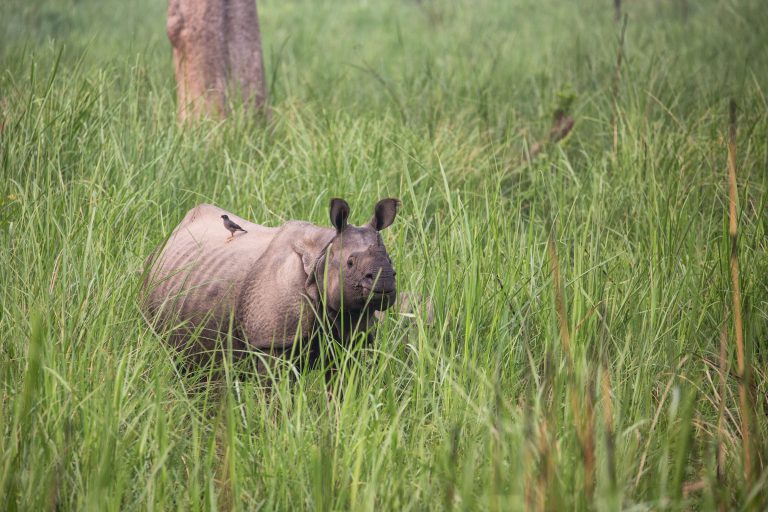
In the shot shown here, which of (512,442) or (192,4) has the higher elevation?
(192,4)

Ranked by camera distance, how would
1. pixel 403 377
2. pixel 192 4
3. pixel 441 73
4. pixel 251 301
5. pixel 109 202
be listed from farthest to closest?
pixel 441 73, pixel 192 4, pixel 109 202, pixel 251 301, pixel 403 377

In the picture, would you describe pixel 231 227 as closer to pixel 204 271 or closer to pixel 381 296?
pixel 204 271

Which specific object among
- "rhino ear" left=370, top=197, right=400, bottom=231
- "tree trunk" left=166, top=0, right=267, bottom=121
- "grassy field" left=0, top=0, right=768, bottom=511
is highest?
"tree trunk" left=166, top=0, right=267, bottom=121

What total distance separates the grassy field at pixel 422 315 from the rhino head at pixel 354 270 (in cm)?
16

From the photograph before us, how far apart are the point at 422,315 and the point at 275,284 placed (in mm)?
488

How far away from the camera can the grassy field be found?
2.14 m

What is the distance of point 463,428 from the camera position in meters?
2.46

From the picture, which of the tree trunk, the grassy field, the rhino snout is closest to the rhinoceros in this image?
the rhino snout

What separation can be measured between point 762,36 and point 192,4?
14.6 feet

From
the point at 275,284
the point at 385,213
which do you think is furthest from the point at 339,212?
the point at 275,284

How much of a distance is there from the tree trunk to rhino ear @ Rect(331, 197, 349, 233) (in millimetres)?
2550

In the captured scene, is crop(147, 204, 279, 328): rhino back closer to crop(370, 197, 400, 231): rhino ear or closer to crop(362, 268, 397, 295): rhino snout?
crop(370, 197, 400, 231): rhino ear

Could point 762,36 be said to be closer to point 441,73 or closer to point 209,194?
point 441,73

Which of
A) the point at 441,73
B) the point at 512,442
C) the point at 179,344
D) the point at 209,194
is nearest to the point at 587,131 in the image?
the point at 441,73
